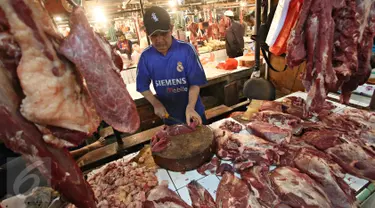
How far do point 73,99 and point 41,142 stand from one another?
12.6 inches

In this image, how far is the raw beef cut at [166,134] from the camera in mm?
2404

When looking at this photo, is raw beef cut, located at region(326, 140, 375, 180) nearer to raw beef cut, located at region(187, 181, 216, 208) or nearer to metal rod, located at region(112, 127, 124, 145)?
raw beef cut, located at region(187, 181, 216, 208)

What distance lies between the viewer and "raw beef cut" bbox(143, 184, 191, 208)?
6.20ft

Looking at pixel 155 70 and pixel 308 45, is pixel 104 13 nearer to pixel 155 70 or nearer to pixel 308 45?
pixel 155 70

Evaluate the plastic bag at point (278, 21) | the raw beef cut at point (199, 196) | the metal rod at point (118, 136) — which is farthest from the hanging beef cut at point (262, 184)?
the metal rod at point (118, 136)

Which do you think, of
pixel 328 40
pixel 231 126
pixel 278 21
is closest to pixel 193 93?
pixel 231 126

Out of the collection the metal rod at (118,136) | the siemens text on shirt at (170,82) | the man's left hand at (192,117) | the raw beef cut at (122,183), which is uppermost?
the siemens text on shirt at (170,82)

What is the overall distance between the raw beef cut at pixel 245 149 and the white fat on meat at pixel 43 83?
1.81 m

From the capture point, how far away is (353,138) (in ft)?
8.09

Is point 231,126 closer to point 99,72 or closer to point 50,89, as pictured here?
point 99,72

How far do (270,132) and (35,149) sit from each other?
2509 mm

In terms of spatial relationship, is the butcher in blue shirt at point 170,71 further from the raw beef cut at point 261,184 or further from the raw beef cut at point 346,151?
the raw beef cut at point 346,151

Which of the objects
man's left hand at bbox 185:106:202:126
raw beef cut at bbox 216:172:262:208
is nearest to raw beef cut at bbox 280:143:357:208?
raw beef cut at bbox 216:172:262:208

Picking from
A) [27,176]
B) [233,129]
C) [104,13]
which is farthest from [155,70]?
[104,13]
